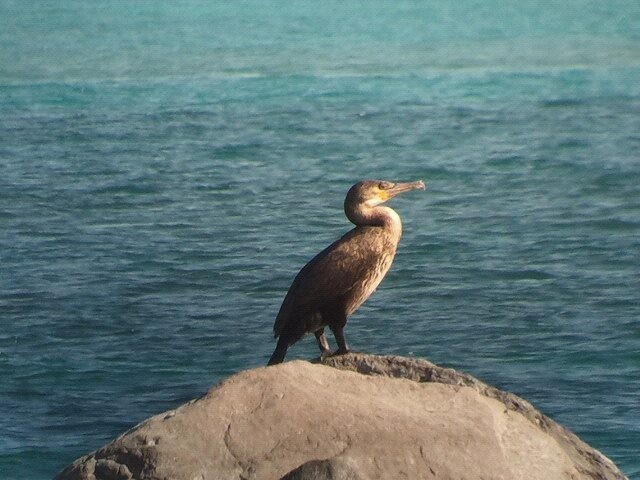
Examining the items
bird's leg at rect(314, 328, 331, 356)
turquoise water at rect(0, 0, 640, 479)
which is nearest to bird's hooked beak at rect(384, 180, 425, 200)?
bird's leg at rect(314, 328, 331, 356)

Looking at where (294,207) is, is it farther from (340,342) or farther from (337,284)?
(340,342)

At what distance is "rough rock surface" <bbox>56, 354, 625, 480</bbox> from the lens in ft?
21.0

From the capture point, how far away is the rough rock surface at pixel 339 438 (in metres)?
6.41

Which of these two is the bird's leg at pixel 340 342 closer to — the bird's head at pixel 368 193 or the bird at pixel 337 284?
the bird at pixel 337 284

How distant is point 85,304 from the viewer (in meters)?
13.1

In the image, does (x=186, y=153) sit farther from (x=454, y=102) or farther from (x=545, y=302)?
(x=545, y=302)

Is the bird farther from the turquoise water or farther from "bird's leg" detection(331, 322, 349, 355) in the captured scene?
the turquoise water

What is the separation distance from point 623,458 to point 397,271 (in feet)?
17.0

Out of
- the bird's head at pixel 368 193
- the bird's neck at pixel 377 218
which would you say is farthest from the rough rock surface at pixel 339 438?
the bird's head at pixel 368 193

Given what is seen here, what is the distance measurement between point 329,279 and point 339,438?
1.89 m

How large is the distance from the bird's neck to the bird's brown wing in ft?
0.52

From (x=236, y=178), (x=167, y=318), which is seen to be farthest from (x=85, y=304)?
(x=236, y=178)

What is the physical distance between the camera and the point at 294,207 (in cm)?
1766

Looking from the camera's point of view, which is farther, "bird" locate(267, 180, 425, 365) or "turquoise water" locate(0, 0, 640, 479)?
"turquoise water" locate(0, 0, 640, 479)
